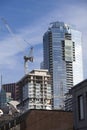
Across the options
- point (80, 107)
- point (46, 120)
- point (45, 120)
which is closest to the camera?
point (80, 107)

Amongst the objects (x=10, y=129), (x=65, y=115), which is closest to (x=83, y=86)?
(x=65, y=115)

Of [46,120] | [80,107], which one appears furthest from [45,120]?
[80,107]

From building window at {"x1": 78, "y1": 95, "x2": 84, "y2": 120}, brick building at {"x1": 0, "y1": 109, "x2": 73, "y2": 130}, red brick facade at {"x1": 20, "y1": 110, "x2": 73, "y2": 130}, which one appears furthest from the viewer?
brick building at {"x1": 0, "y1": 109, "x2": 73, "y2": 130}

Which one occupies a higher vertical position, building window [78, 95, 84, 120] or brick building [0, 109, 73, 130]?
building window [78, 95, 84, 120]

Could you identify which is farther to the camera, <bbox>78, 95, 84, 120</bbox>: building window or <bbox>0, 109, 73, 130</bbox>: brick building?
<bbox>0, 109, 73, 130</bbox>: brick building

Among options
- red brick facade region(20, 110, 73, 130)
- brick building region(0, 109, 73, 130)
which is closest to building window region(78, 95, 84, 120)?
red brick facade region(20, 110, 73, 130)

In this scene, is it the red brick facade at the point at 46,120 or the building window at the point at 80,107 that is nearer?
the building window at the point at 80,107

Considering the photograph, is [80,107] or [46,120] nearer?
[80,107]

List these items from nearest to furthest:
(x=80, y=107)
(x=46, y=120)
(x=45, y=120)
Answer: (x=80, y=107) < (x=46, y=120) < (x=45, y=120)

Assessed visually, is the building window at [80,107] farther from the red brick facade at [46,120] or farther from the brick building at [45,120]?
the brick building at [45,120]

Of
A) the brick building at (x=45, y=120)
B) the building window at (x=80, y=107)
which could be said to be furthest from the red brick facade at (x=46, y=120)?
the building window at (x=80, y=107)

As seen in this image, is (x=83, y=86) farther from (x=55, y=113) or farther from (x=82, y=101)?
(x=55, y=113)

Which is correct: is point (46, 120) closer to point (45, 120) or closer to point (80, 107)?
point (45, 120)

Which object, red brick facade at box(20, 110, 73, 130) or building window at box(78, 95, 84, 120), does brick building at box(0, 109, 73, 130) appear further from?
building window at box(78, 95, 84, 120)
